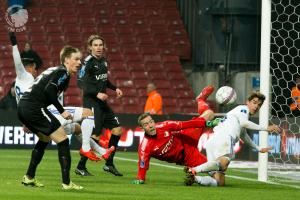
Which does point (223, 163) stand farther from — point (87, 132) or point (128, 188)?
point (87, 132)

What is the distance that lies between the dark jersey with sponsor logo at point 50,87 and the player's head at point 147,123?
168 centimetres

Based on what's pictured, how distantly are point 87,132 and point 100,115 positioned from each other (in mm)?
619

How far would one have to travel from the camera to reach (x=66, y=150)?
11.2 meters

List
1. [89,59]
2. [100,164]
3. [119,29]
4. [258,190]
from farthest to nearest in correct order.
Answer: [119,29], [100,164], [89,59], [258,190]

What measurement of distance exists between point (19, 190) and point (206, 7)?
16.8m

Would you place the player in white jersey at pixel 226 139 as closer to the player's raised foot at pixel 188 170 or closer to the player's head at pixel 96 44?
the player's raised foot at pixel 188 170

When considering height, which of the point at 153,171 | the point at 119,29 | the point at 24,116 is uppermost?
the point at 119,29

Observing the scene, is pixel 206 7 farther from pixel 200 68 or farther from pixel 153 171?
pixel 153 171

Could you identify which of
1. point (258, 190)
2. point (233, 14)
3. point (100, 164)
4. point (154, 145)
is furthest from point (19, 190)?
Answer: point (233, 14)

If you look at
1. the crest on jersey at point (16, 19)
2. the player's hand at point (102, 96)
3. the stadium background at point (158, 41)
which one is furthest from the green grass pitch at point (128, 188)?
the stadium background at point (158, 41)

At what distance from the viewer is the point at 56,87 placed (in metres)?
11.2

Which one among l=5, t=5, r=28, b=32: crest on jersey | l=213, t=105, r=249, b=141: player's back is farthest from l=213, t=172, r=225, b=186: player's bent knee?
l=5, t=5, r=28, b=32: crest on jersey

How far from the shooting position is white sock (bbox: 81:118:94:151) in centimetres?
1377

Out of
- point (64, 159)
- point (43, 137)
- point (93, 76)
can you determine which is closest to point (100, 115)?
point (93, 76)
